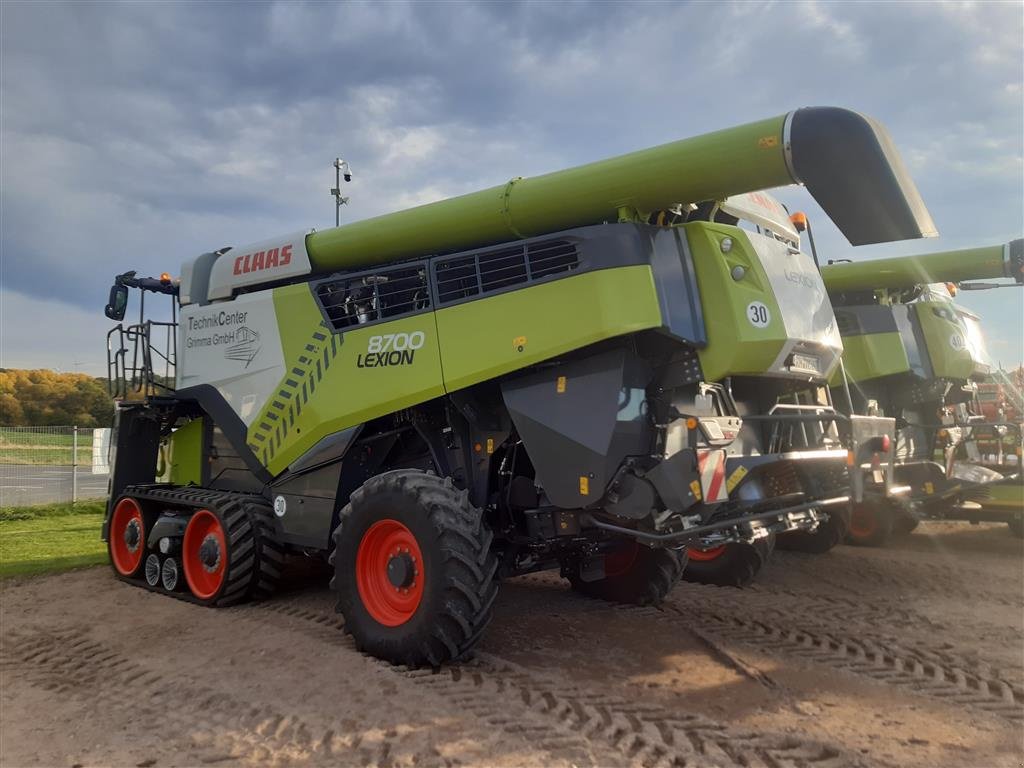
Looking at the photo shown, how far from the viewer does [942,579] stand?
7711mm

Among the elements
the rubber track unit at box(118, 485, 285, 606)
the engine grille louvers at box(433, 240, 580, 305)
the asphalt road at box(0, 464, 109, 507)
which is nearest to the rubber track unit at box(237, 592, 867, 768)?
the rubber track unit at box(118, 485, 285, 606)

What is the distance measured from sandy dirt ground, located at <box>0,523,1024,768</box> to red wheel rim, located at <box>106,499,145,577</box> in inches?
27.7

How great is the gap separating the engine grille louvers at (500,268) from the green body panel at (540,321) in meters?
0.14

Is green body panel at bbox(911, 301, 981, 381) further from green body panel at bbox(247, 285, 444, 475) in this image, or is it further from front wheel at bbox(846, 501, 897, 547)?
green body panel at bbox(247, 285, 444, 475)

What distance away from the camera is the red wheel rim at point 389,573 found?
487cm

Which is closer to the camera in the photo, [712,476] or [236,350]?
[712,476]

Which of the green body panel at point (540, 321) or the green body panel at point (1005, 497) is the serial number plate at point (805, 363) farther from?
the green body panel at point (1005, 497)

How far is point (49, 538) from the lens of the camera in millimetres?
10445

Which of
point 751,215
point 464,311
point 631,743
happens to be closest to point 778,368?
point 751,215

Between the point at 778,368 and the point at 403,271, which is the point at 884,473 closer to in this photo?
the point at 778,368

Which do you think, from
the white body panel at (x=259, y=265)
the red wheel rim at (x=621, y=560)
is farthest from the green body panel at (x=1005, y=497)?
the white body panel at (x=259, y=265)

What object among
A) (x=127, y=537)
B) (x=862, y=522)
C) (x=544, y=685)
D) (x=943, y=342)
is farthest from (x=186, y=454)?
(x=943, y=342)

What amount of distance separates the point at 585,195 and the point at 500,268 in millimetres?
765

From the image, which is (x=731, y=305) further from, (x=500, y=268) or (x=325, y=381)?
(x=325, y=381)
